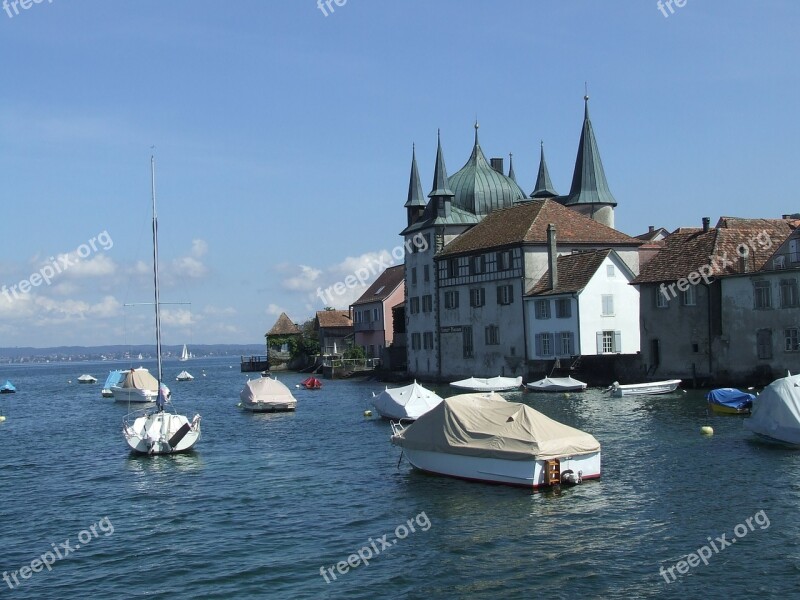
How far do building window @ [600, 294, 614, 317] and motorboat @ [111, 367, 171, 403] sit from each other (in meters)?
35.9

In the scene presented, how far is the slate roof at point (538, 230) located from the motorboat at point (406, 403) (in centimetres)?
2756

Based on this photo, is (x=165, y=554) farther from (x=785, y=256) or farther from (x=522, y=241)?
(x=522, y=241)

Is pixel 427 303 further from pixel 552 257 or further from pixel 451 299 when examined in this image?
pixel 552 257

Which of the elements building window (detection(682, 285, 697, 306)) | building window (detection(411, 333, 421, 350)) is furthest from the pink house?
building window (detection(682, 285, 697, 306))

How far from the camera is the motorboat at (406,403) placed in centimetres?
5516

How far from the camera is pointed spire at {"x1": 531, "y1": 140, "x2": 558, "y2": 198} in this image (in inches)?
4392

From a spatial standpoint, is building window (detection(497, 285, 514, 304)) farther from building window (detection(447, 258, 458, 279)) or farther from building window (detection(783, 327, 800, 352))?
building window (detection(783, 327, 800, 352))

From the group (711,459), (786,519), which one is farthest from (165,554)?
(711,459)

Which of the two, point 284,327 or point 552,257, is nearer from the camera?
point 552,257

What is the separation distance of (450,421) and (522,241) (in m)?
47.5

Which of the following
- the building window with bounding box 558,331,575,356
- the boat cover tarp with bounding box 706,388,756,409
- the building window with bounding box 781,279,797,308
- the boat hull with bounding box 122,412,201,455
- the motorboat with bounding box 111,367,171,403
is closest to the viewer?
the boat hull with bounding box 122,412,201,455

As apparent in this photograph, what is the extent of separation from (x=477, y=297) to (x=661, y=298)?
21.3 meters

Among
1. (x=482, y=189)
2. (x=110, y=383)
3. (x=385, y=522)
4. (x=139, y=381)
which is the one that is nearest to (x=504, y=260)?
(x=482, y=189)

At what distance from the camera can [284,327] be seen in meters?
156
